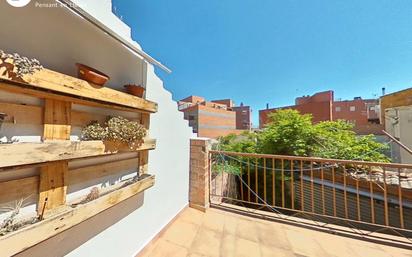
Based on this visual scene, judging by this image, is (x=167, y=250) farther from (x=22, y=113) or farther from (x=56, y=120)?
(x=22, y=113)

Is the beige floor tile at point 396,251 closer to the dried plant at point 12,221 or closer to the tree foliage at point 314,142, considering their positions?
the dried plant at point 12,221

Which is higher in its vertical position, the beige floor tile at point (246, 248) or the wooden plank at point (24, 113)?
the wooden plank at point (24, 113)

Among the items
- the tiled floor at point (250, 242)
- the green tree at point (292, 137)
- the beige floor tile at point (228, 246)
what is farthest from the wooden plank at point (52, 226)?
the green tree at point (292, 137)

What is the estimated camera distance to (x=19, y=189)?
1035 millimetres

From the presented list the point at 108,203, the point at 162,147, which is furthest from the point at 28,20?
the point at 162,147

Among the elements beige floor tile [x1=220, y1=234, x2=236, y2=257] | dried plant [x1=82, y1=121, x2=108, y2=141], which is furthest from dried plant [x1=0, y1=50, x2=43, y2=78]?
beige floor tile [x1=220, y1=234, x2=236, y2=257]

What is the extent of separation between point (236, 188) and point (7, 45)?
618cm

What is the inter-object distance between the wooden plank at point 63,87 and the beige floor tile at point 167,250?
5.56 ft

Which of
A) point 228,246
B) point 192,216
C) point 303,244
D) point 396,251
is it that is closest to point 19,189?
point 228,246

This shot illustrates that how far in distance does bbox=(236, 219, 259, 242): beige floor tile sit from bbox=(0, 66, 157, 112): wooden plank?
7.15ft

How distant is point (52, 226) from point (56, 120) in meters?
0.66

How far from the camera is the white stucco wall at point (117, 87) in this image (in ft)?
3.68

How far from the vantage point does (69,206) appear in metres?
1.23

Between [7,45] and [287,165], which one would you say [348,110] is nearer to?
[287,165]
